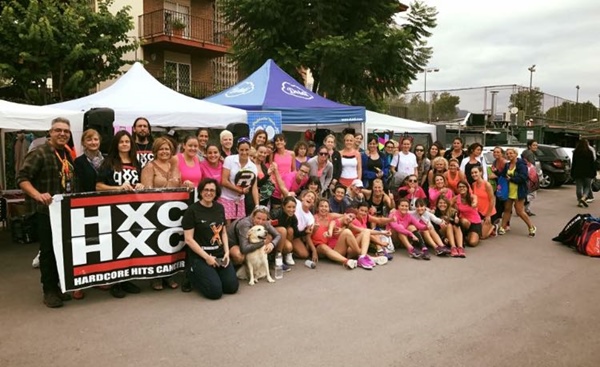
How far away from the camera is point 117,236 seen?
5156 mm

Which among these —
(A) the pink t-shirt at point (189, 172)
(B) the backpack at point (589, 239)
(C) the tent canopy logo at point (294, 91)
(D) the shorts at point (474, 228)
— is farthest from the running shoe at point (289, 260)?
(B) the backpack at point (589, 239)

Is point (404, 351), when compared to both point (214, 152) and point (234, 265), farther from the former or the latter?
point (214, 152)

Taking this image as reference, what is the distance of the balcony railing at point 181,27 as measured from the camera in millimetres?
19969

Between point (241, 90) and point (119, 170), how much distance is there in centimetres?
549

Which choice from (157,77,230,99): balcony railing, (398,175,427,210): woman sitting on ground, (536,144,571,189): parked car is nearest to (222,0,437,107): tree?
(157,77,230,99): balcony railing

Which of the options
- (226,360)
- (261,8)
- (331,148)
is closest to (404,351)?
(226,360)

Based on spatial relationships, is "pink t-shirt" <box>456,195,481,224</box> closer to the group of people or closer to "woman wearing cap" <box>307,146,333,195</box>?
the group of people

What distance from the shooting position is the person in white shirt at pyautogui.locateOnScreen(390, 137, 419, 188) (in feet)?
29.1

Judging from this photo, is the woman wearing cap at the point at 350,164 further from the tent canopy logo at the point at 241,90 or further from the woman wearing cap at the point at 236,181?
the tent canopy logo at the point at 241,90

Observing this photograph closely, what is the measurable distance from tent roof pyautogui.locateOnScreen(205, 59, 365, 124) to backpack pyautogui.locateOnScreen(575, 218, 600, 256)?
488cm

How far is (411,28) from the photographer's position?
600 inches

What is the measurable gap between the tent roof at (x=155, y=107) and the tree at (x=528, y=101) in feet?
72.7

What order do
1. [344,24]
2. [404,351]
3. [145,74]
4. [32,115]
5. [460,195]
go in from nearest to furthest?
[404,351]
[32,115]
[460,195]
[145,74]
[344,24]

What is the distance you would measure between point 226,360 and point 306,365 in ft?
2.09
